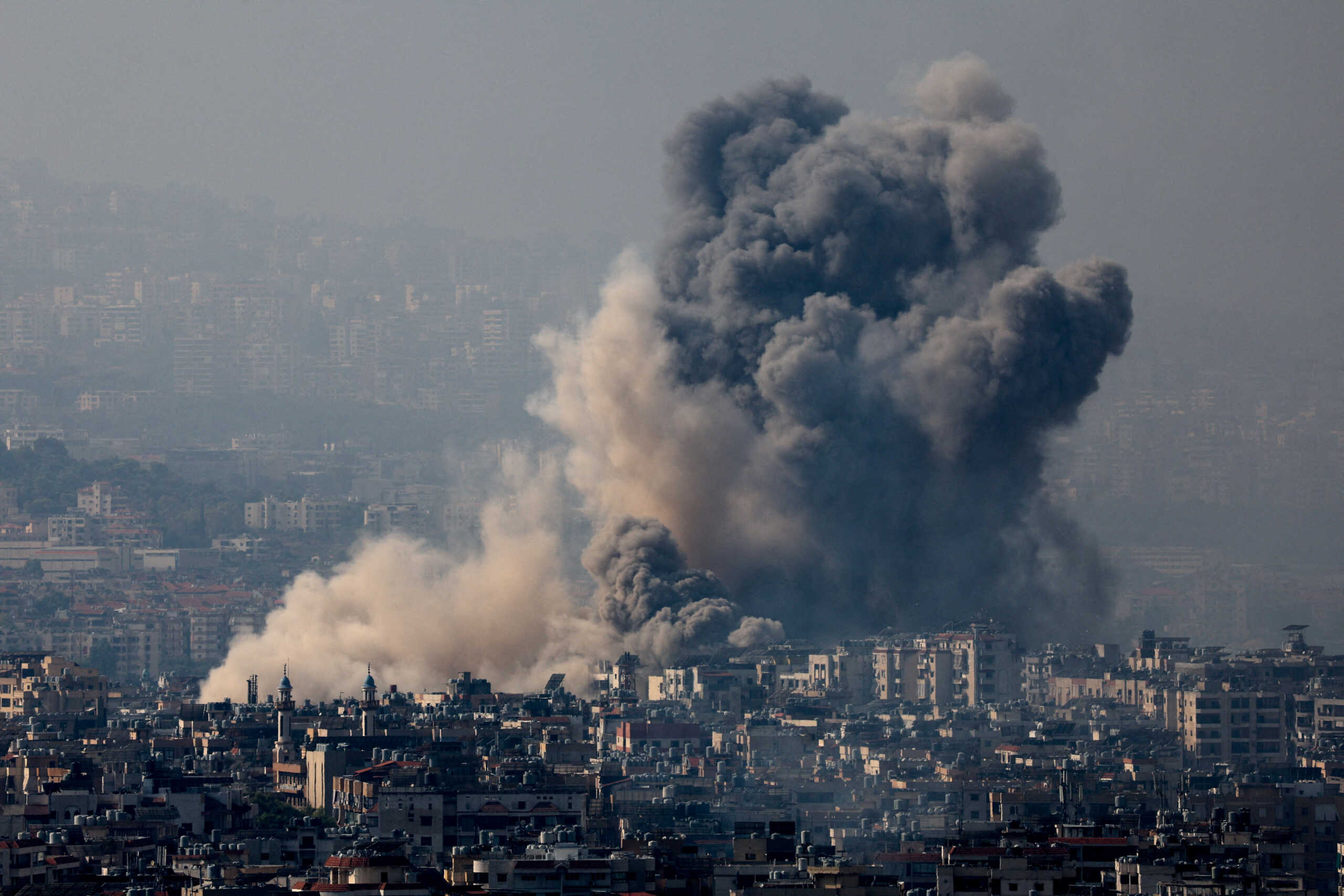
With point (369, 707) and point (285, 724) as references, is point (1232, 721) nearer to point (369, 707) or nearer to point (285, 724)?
point (369, 707)

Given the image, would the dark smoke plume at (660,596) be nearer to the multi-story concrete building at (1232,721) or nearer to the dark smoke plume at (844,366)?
the dark smoke plume at (844,366)

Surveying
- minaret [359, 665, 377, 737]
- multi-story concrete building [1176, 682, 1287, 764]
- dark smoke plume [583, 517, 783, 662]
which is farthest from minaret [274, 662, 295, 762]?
Result: multi-story concrete building [1176, 682, 1287, 764]

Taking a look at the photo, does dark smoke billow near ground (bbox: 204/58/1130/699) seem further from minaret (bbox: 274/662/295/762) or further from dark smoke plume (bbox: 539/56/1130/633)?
minaret (bbox: 274/662/295/762)

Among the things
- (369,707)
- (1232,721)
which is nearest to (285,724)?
(369,707)

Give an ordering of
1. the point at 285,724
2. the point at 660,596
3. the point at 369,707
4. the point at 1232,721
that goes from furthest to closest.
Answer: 1. the point at 660,596
2. the point at 1232,721
3. the point at 369,707
4. the point at 285,724

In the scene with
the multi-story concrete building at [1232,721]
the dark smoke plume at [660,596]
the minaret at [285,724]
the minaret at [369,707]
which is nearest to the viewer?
the minaret at [285,724]

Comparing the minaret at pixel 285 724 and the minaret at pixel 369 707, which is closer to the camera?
the minaret at pixel 285 724

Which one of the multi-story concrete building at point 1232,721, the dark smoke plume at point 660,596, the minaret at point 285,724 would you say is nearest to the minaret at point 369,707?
the minaret at point 285,724
